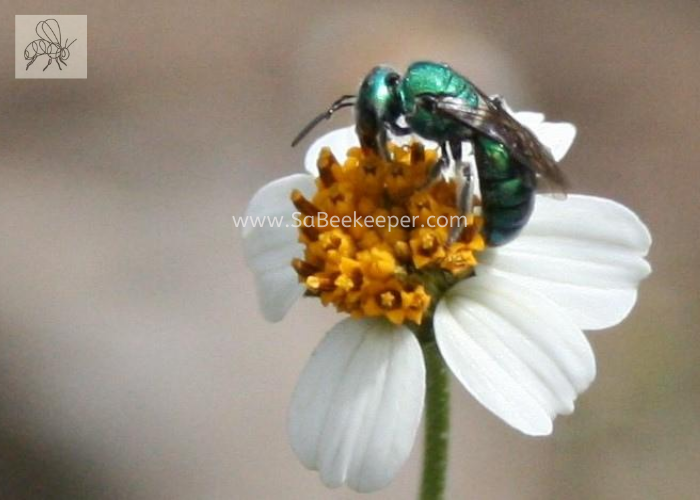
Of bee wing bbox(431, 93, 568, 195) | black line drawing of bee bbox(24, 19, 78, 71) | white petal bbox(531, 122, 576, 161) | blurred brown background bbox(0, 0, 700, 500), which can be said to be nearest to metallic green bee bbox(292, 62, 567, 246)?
bee wing bbox(431, 93, 568, 195)

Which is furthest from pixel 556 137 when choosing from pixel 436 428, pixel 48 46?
pixel 48 46

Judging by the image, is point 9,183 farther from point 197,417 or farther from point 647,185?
point 647,185

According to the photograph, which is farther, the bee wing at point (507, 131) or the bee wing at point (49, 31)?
the bee wing at point (49, 31)

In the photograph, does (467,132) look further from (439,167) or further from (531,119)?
(531,119)

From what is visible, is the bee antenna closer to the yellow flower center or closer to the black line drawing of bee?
the yellow flower center

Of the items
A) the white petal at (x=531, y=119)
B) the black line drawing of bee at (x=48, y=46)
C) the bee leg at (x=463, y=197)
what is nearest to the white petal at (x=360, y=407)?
the bee leg at (x=463, y=197)

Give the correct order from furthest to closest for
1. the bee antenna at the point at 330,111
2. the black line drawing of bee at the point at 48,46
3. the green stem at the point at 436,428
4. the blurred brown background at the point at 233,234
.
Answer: the black line drawing of bee at the point at 48,46, the blurred brown background at the point at 233,234, the bee antenna at the point at 330,111, the green stem at the point at 436,428

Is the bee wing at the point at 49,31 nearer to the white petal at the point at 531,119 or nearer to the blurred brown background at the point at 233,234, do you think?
the blurred brown background at the point at 233,234

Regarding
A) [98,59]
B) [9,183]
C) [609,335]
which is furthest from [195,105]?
[609,335]
